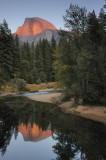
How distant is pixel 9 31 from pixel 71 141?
56.0 meters

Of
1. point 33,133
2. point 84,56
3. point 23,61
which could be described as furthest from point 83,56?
point 23,61

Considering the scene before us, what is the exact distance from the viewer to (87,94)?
790 inches

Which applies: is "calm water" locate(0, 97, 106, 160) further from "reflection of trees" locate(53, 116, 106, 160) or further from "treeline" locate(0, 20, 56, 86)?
"treeline" locate(0, 20, 56, 86)

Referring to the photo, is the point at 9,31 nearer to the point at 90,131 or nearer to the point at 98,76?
the point at 98,76

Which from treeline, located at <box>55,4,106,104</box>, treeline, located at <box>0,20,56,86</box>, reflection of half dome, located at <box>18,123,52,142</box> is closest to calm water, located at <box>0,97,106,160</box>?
reflection of half dome, located at <box>18,123,52,142</box>

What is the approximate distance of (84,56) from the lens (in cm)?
1986

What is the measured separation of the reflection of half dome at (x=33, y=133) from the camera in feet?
41.8

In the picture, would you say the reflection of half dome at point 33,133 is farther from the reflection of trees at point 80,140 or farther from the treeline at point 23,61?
the treeline at point 23,61

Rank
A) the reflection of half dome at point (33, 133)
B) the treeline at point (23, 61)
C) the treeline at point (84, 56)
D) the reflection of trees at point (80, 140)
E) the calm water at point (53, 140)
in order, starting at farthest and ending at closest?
the treeline at point (23, 61) → the treeline at point (84, 56) → the reflection of half dome at point (33, 133) → the calm water at point (53, 140) → the reflection of trees at point (80, 140)

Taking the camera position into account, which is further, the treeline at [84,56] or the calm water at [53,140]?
the treeline at [84,56]

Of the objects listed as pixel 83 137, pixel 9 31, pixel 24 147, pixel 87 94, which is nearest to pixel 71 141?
pixel 83 137

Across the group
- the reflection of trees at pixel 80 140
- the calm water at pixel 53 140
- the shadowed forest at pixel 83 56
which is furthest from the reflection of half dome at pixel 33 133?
the shadowed forest at pixel 83 56

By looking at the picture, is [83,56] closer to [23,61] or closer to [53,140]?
[53,140]

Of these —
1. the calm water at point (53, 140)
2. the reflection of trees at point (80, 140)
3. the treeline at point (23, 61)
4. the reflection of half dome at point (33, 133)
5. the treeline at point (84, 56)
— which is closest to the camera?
the reflection of trees at point (80, 140)
